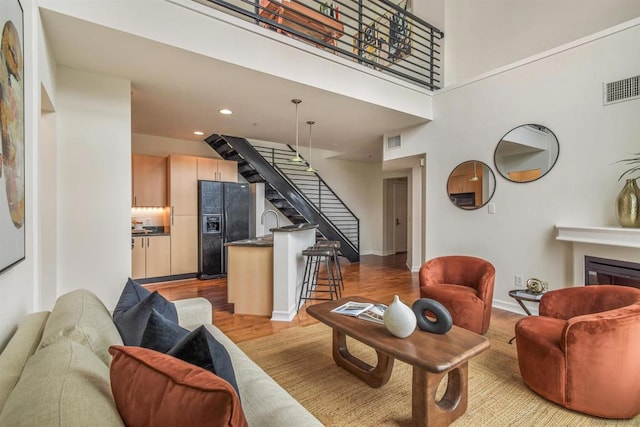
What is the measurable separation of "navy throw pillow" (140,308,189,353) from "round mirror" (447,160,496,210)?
154 inches

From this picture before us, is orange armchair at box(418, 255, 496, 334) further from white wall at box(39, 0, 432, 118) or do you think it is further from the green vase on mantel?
white wall at box(39, 0, 432, 118)

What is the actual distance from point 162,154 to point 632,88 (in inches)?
257

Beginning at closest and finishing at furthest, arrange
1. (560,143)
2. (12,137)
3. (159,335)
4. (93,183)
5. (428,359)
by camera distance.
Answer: (159,335) < (12,137) < (428,359) < (93,183) < (560,143)

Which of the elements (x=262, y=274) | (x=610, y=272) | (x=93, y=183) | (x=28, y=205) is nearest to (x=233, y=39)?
(x=93, y=183)

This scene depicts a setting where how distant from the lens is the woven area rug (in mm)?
1779

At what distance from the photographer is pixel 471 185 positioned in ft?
13.4

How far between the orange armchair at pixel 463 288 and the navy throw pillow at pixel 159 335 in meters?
2.49

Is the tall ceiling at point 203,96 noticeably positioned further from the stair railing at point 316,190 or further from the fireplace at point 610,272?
the fireplace at point 610,272

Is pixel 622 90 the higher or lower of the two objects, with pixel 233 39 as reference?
lower

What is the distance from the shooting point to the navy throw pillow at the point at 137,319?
1300mm

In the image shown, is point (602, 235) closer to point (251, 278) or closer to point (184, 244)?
point (251, 278)

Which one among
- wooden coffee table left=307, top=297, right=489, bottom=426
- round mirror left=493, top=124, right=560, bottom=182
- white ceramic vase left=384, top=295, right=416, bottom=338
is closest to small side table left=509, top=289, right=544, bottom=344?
wooden coffee table left=307, top=297, right=489, bottom=426

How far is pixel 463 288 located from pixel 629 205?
159cm

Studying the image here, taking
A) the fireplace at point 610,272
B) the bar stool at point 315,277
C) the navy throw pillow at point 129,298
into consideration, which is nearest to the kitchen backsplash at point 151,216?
the bar stool at point 315,277
